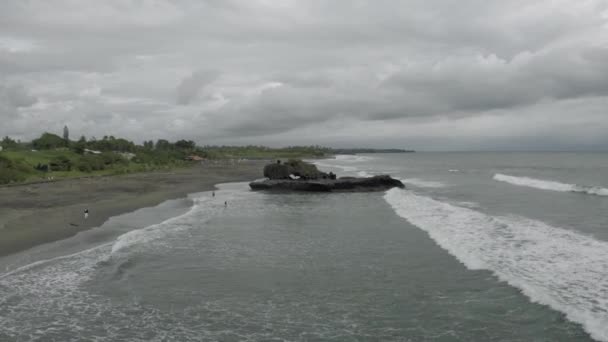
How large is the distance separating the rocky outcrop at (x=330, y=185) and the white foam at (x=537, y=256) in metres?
18.6

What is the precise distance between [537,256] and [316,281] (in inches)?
388

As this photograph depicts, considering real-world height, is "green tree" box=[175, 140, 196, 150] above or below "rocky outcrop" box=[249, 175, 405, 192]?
above

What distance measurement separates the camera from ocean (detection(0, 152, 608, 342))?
11242mm

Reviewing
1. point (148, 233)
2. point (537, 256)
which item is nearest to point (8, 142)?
point (148, 233)

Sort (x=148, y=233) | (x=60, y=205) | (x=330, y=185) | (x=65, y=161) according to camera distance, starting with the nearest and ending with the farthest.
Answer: (x=148, y=233) → (x=60, y=205) → (x=330, y=185) → (x=65, y=161)

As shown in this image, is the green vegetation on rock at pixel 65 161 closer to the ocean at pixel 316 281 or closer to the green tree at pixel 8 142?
the green tree at pixel 8 142

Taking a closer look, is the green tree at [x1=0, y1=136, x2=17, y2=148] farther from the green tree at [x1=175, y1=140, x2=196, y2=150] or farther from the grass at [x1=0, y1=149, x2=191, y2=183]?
the green tree at [x1=175, y1=140, x2=196, y2=150]

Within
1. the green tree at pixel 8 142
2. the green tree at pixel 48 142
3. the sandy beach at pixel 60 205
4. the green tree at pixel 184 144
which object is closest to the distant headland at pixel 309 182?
the sandy beach at pixel 60 205

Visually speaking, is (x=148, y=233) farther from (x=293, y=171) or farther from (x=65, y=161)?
(x=65, y=161)

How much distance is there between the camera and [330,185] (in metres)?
47.9

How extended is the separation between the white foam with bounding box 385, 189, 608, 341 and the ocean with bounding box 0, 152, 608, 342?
65mm

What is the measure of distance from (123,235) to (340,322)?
15.6 metres

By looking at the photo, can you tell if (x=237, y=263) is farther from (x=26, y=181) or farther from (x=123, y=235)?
(x=26, y=181)

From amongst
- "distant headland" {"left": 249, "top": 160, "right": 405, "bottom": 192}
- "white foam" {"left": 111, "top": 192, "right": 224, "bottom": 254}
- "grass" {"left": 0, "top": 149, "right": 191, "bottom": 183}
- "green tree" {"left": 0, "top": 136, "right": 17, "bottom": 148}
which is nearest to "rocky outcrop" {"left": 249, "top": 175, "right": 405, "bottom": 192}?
"distant headland" {"left": 249, "top": 160, "right": 405, "bottom": 192}
